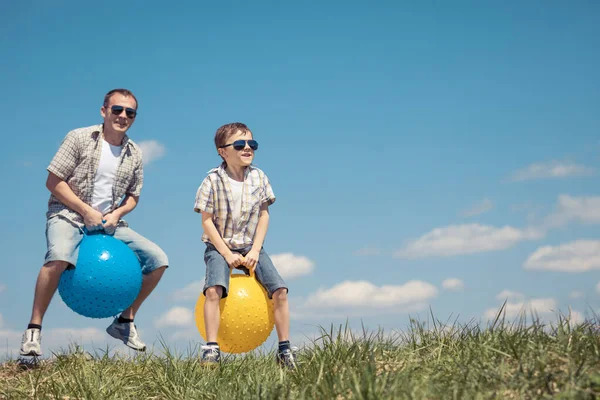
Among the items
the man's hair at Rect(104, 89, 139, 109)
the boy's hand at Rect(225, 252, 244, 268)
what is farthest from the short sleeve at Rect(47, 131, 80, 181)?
the boy's hand at Rect(225, 252, 244, 268)

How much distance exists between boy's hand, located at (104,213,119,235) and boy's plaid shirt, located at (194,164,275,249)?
1.35m

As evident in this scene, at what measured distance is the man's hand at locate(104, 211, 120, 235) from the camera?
26.3 ft

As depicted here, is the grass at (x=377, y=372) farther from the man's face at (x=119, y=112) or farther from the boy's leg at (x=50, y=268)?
the man's face at (x=119, y=112)

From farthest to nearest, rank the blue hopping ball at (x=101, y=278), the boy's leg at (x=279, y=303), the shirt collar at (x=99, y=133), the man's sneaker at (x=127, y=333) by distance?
the man's sneaker at (x=127, y=333) → the shirt collar at (x=99, y=133) → the blue hopping ball at (x=101, y=278) → the boy's leg at (x=279, y=303)

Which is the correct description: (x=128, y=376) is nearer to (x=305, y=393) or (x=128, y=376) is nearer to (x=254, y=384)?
(x=254, y=384)

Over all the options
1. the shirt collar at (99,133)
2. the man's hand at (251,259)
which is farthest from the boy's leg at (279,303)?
the shirt collar at (99,133)

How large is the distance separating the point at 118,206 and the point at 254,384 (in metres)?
3.64

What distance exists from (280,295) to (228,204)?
1.15 m

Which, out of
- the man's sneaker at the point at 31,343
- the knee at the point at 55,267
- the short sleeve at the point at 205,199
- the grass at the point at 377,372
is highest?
the short sleeve at the point at 205,199

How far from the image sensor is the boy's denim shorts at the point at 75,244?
754 cm

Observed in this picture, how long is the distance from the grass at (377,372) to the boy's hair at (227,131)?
236 centimetres

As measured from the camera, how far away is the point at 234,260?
7.17 m

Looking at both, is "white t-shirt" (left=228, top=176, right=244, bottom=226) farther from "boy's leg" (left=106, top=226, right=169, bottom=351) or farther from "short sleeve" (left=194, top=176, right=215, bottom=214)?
Result: "boy's leg" (left=106, top=226, right=169, bottom=351)

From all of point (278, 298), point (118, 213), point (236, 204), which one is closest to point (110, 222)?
point (118, 213)
